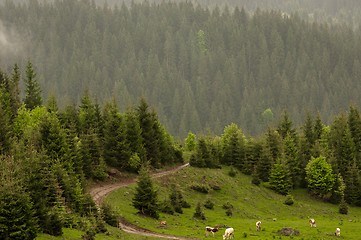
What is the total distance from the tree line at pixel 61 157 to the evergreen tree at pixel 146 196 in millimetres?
7511

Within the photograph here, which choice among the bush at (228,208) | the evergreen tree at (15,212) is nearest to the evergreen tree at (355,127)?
the bush at (228,208)

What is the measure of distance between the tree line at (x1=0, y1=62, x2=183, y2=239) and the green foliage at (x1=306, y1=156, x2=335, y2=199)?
33.3 meters

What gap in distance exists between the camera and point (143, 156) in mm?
97812

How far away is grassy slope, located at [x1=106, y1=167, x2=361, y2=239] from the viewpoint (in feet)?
207

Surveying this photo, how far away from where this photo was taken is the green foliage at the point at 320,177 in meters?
106

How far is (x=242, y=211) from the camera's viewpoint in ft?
275

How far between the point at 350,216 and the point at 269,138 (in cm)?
3476

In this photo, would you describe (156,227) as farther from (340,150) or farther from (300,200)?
(340,150)

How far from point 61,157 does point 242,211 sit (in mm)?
36928

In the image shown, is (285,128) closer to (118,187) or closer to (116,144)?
(116,144)

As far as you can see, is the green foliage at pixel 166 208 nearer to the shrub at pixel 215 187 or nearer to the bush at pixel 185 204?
the bush at pixel 185 204

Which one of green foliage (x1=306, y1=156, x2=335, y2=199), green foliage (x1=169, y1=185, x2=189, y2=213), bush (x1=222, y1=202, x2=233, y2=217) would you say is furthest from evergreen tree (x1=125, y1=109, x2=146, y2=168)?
green foliage (x1=306, y1=156, x2=335, y2=199)

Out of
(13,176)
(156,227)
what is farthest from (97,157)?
(13,176)

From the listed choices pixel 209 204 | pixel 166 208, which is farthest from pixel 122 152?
pixel 166 208
